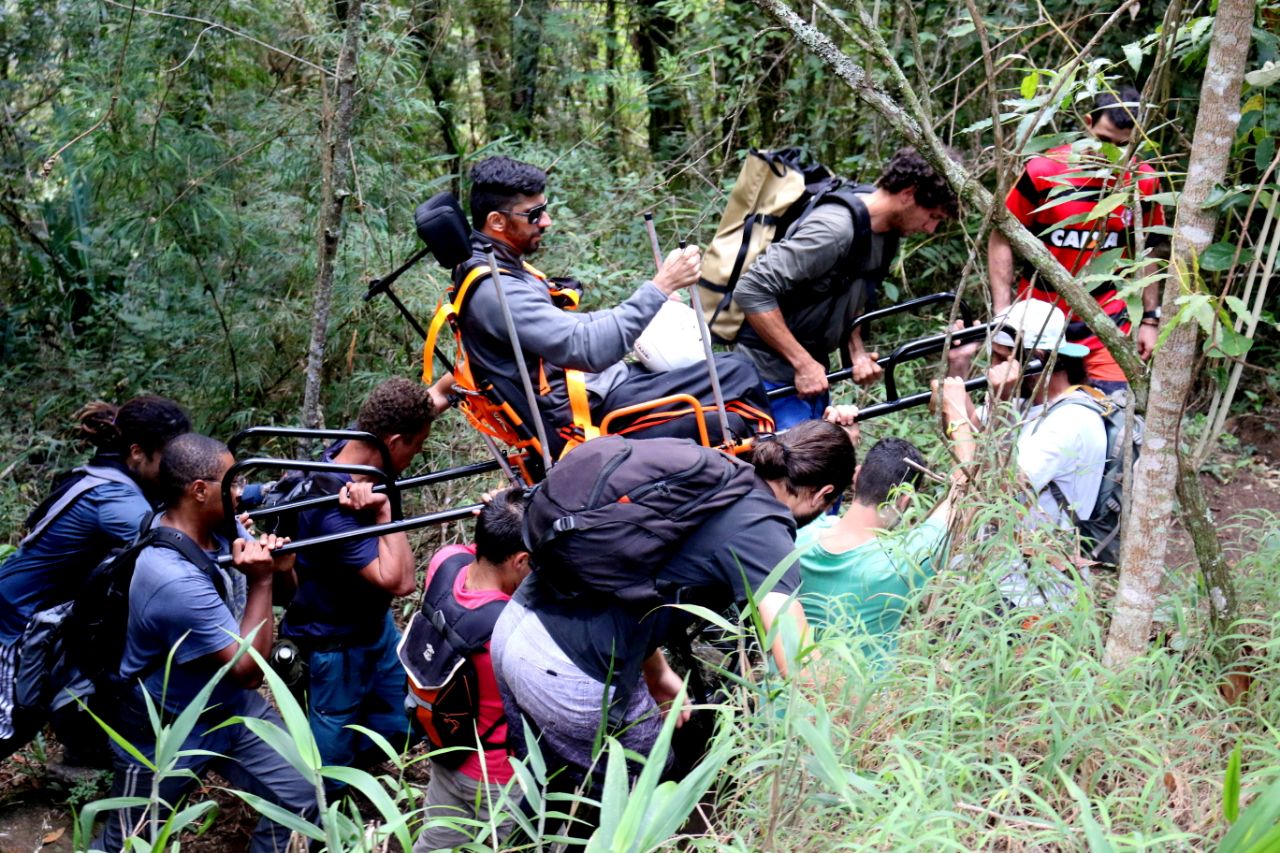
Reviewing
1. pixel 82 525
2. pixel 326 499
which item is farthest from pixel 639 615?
pixel 82 525

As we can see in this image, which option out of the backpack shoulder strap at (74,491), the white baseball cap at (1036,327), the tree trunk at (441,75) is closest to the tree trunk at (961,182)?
the white baseball cap at (1036,327)

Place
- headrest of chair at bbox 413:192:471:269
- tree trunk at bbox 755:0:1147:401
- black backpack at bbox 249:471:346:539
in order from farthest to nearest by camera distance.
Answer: black backpack at bbox 249:471:346:539
headrest of chair at bbox 413:192:471:269
tree trunk at bbox 755:0:1147:401

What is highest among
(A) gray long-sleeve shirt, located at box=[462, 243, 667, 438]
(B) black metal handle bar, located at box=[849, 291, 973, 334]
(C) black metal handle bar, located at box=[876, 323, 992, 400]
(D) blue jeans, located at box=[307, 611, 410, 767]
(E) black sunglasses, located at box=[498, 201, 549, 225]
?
(E) black sunglasses, located at box=[498, 201, 549, 225]

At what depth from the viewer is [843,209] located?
13.9 feet

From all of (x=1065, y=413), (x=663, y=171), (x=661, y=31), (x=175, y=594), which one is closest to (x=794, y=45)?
(x=663, y=171)

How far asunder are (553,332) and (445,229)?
46 cm

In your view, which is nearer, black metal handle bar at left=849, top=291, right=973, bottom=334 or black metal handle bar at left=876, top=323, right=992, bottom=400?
black metal handle bar at left=876, top=323, right=992, bottom=400

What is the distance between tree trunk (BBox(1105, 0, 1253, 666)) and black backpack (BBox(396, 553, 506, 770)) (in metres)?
1.69

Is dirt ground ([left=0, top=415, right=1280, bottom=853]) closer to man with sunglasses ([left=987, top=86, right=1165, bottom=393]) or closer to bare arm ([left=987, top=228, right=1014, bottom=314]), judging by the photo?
man with sunglasses ([left=987, top=86, right=1165, bottom=393])

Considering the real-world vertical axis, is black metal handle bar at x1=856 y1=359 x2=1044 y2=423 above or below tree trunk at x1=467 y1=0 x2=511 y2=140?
below

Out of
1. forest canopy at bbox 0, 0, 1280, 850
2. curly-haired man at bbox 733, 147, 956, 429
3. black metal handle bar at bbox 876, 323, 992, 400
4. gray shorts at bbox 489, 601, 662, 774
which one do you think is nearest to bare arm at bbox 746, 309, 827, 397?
curly-haired man at bbox 733, 147, 956, 429

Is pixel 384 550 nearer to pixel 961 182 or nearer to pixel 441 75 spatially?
pixel 961 182

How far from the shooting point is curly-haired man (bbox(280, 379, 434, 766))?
3914 millimetres

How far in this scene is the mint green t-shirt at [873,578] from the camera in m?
3.12
